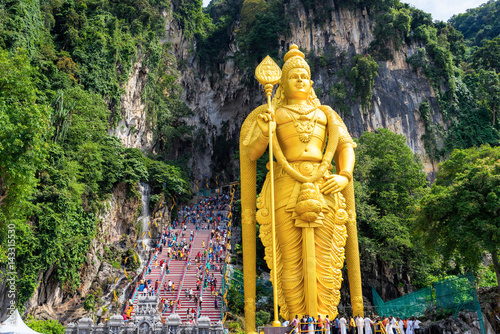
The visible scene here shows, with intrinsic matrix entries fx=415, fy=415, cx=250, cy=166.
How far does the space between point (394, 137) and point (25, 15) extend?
15827 mm

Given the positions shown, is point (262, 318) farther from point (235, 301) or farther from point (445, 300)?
point (445, 300)

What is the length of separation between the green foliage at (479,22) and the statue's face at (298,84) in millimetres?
33380

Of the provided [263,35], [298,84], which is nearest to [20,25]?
[298,84]

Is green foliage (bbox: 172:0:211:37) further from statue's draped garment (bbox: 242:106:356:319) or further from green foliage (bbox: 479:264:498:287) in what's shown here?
statue's draped garment (bbox: 242:106:356:319)

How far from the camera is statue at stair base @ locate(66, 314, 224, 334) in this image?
782 cm

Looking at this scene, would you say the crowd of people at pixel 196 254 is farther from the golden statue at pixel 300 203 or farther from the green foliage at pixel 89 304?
the golden statue at pixel 300 203

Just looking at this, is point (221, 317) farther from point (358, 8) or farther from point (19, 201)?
point (358, 8)

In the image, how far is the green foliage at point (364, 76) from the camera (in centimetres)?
2556

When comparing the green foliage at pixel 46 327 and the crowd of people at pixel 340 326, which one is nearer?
the crowd of people at pixel 340 326

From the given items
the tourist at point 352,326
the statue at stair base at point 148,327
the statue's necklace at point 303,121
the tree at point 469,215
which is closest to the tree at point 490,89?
the tree at point 469,215

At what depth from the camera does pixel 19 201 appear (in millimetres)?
10555

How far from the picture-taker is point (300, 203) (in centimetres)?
727

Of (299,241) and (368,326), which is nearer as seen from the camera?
(368,326)

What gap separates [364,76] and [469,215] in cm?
1793
